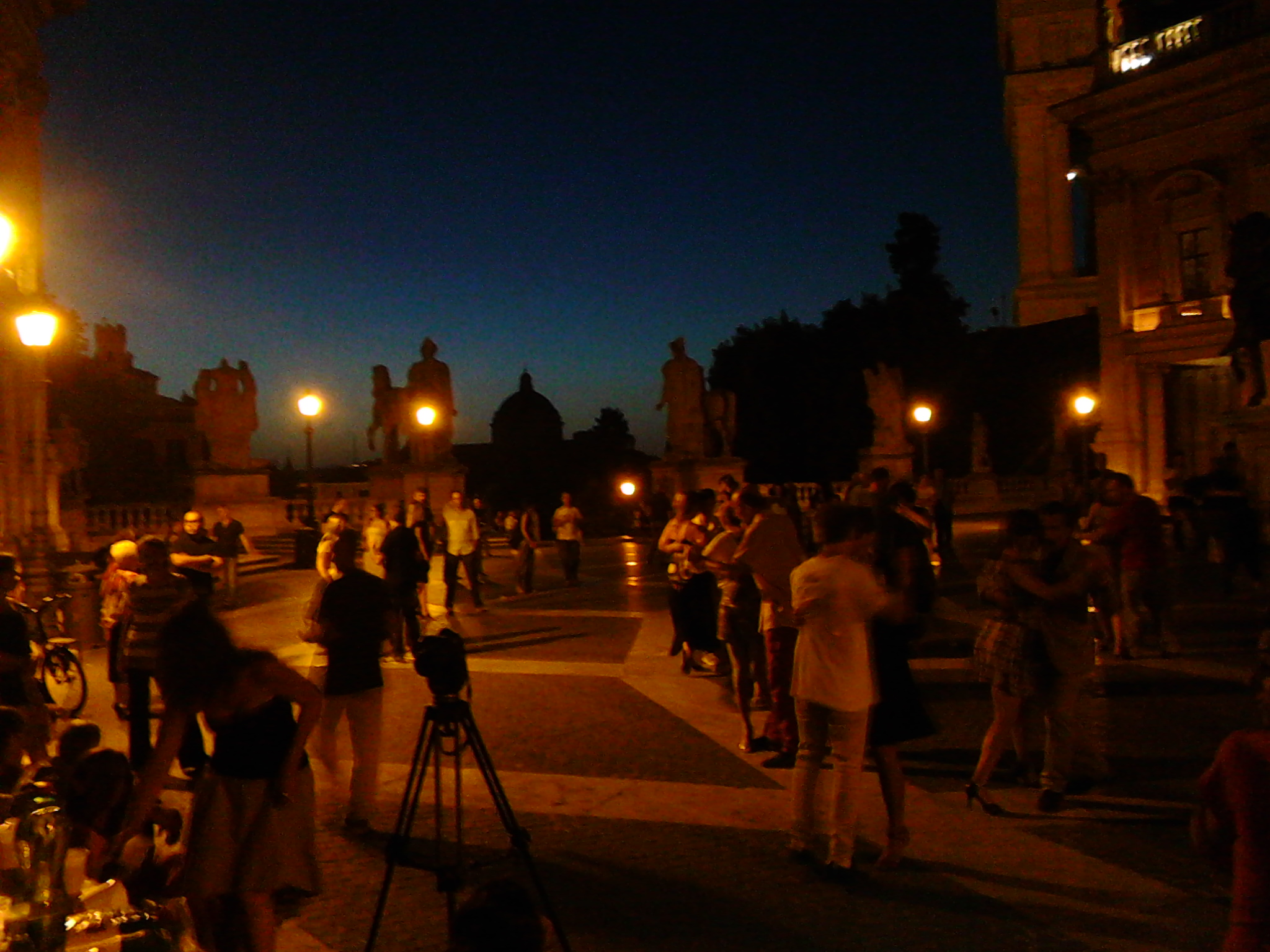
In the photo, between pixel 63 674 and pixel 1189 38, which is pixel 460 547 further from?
pixel 1189 38

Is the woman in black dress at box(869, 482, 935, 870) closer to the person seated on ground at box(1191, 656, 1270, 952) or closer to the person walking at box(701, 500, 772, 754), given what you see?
the person walking at box(701, 500, 772, 754)

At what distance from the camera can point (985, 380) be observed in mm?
50250

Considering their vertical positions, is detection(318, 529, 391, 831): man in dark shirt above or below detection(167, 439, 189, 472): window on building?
below

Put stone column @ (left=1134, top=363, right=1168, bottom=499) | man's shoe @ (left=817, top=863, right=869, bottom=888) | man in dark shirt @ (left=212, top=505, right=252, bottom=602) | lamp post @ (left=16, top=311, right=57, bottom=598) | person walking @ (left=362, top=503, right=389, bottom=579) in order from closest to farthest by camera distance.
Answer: man's shoe @ (left=817, top=863, right=869, bottom=888) < person walking @ (left=362, top=503, right=389, bottom=579) < man in dark shirt @ (left=212, top=505, right=252, bottom=602) < lamp post @ (left=16, top=311, right=57, bottom=598) < stone column @ (left=1134, top=363, right=1168, bottom=499)

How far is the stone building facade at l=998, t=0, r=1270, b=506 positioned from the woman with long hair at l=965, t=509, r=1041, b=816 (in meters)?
23.5

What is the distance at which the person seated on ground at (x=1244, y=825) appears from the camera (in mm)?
3119

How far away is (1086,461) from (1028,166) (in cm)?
2485

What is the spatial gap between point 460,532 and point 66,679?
6.88 metres

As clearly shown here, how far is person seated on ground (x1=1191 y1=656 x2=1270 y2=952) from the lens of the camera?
3119mm

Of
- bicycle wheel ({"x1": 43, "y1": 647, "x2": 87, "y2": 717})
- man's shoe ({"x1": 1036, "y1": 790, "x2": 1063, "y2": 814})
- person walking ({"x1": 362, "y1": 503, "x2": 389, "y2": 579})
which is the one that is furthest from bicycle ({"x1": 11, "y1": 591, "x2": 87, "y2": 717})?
man's shoe ({"x1": 1036, "y1": 790, "x2": 1063, "y2": 814})

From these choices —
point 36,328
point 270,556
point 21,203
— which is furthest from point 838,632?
point 270,556

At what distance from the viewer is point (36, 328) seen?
10922 mm

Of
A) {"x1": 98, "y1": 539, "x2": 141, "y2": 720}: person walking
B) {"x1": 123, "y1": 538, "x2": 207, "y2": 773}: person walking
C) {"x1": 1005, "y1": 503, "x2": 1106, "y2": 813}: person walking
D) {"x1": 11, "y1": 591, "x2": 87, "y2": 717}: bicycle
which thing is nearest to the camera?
{"x1": 1005, "y1": 503, "x2": 1106, "y2": 813}: person walking

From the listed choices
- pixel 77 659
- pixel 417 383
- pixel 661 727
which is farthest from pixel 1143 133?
pixel 77 659
